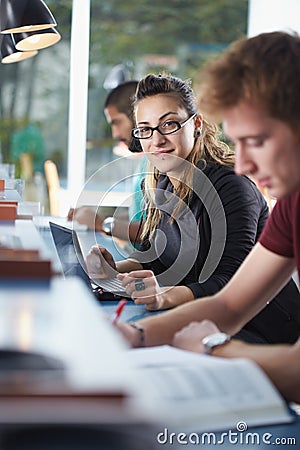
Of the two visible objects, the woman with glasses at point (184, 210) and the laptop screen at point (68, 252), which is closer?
the woman with glasses at point (184, 210)

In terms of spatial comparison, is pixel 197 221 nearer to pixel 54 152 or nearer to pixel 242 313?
pixel 242 313

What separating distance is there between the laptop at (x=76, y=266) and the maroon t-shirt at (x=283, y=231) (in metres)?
0.71

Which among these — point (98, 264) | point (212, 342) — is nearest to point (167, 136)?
point (98, 264)

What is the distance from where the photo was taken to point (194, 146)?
2.84m

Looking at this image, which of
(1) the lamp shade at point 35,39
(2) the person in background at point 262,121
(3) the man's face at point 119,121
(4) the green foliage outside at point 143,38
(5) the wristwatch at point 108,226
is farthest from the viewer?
(4) the green foliage outside at point 143,38

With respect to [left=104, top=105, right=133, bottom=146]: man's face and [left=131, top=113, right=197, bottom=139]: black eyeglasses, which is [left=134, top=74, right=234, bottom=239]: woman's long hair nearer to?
[left=131, top=113, right=197, bottom=139]: black eyeglasses

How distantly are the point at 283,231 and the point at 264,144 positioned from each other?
0.33m

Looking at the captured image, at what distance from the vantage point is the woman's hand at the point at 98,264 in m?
2.63

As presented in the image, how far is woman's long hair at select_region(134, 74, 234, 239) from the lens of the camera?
275 cm

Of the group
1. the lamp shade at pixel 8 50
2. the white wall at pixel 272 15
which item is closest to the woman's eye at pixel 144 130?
the lamp shade at pixel 8 50

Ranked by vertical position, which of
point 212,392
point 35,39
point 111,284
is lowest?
point 111,284

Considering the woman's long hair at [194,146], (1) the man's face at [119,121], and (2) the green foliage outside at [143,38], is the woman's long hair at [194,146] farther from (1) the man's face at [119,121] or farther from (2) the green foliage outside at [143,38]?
(2) the green foliage outside at [143,38]

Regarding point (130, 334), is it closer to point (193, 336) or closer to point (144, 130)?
point (193, 336)

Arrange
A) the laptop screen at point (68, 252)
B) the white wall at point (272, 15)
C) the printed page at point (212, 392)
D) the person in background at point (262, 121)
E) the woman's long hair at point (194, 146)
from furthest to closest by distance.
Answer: the white wall at point (272, 15) → the woman's long hair at point (194, 146) → the laptop screen at point (68, 252) → the person in background at point (262, 121) → the printed page at point (212, 392)
